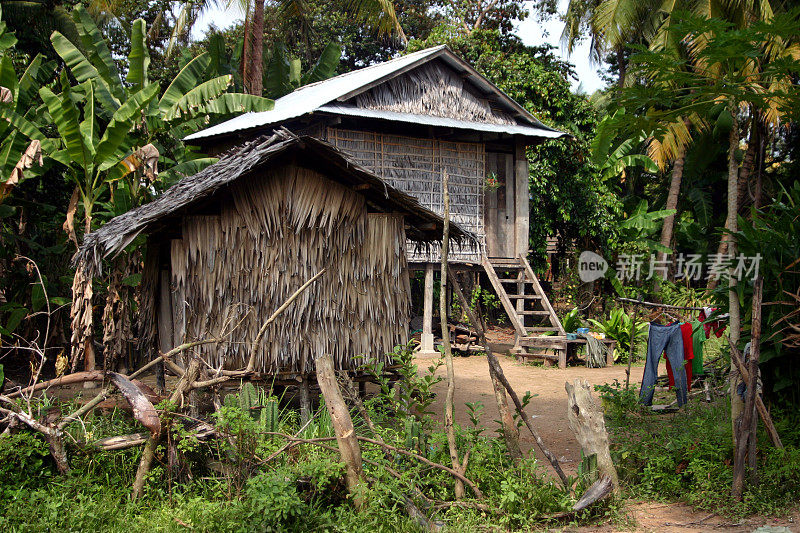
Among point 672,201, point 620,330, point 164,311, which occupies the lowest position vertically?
point 620,330

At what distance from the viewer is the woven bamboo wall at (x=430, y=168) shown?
11.6 metres

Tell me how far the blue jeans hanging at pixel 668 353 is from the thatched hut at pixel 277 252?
356 centimetres

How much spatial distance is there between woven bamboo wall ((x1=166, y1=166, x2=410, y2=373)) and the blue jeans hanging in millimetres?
3702

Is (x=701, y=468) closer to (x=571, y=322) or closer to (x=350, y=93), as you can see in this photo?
(x=350, y=93)

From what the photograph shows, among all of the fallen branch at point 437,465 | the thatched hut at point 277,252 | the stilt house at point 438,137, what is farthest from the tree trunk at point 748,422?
the stilt house at point 438,137

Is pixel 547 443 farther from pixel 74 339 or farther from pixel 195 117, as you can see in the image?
pixel 195 117

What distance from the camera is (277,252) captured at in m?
6.58

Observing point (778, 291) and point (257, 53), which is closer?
point (778, 291)

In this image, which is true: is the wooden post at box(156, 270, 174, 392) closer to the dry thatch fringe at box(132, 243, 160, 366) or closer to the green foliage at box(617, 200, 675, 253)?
the dry thatch fringe at box(132, 243, 160, 366)

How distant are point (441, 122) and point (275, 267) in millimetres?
5886

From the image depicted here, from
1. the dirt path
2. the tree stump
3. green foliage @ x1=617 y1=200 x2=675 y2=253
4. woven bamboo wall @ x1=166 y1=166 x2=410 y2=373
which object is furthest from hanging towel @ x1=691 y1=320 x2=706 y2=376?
green foliage @ x1=617 y1=200 x2=675 y2=253

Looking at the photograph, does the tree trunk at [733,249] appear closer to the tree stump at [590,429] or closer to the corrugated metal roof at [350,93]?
the tree stump at [590,429]

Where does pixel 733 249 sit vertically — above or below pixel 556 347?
above

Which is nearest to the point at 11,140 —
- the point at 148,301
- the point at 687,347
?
the point at 148,301
